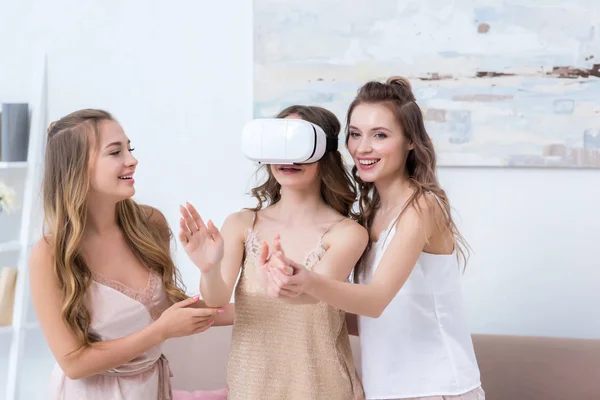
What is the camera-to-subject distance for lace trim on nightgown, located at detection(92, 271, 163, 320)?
161cm

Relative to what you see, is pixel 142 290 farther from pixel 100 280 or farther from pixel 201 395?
pixel 201 395

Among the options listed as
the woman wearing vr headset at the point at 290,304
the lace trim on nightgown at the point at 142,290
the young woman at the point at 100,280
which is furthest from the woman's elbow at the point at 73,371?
the woman wearing vr headset at the point at 290,304

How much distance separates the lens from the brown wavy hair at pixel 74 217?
1.55 metres

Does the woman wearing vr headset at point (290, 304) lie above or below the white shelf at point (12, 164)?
below

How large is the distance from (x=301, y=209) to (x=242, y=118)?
1095mm

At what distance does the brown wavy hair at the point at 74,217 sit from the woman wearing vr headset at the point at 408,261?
1.11 ft

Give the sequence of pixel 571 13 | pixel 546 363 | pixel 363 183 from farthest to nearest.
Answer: pixel 571 13
pixel 546 363
pixel 363 183

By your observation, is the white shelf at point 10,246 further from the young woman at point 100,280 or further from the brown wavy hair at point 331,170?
the brown wavy hair at point 331,170

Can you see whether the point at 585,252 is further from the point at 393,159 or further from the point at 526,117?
the point at 393,159

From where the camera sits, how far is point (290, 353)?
1.59 m

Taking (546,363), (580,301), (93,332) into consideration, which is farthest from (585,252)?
(93,332)

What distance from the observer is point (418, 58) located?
8.20ft

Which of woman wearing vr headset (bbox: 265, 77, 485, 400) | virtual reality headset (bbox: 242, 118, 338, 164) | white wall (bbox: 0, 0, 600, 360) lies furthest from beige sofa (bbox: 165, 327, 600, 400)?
virtual reality headset (bbox: 242, 118, 338, 164)

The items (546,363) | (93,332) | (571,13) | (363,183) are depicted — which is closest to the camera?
(93,332)
